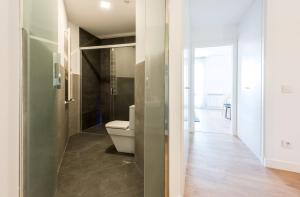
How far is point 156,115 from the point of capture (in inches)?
55.0

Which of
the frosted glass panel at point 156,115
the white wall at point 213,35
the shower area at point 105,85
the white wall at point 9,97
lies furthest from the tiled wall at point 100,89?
the white wall at point 9,97

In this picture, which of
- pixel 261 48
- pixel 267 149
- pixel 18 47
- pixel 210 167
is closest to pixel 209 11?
pixel 261 48

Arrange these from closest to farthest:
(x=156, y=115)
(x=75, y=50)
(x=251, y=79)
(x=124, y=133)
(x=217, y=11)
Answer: (x=156, y=115) < (x=124, y=133) < (x=251, y=79) < (x=217, y=11) < (x=75, y=50)

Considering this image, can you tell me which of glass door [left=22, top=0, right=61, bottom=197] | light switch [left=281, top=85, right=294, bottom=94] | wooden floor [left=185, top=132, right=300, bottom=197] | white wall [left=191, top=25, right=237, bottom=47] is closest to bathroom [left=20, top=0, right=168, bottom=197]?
glass door [left=22, top=0, right=61, bottom=197]

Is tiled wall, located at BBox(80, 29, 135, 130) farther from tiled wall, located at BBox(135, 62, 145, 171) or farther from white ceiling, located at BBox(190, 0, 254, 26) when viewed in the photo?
tiled wall, located at BBox(135, 62, 145, 171)

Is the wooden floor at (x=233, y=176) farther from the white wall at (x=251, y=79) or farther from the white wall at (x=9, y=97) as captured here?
the white wall at (x=9, y=97)

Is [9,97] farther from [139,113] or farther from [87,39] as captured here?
[87,39]

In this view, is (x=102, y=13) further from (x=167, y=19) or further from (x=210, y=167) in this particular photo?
(x=210, y=167)

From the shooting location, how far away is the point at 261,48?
7.91 ft

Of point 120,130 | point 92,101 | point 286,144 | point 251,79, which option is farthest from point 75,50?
point 286,144

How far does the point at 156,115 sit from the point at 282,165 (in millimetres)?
2015

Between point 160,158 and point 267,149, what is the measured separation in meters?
1.77

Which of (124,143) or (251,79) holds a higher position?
(251,79)

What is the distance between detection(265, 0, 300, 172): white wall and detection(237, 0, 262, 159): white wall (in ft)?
0.55
